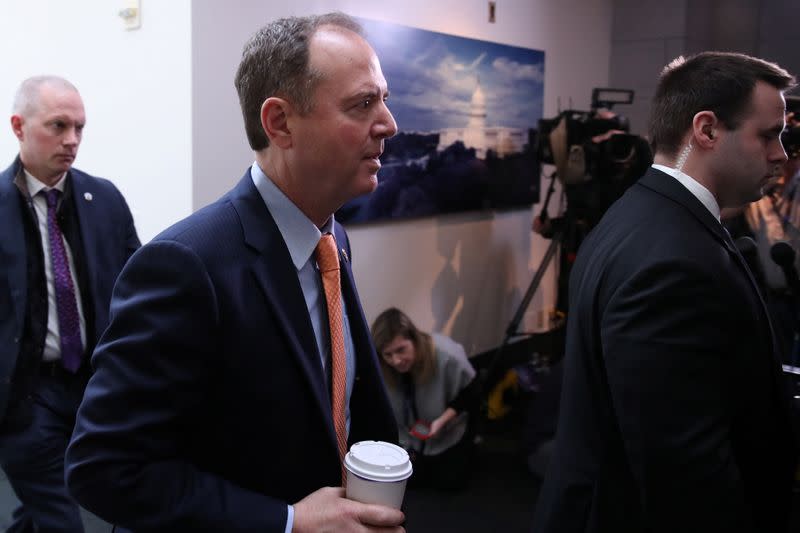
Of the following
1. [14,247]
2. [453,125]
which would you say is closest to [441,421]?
[453,125]

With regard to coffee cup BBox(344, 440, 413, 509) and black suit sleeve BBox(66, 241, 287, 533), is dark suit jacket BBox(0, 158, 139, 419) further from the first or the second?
coffee cup BBox(344, 440, 413, 509)

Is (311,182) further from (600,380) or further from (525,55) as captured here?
(525,55)

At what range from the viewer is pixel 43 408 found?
2.28 metres

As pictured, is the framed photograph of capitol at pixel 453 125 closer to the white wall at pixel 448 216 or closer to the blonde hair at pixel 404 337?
the white wall at pixel 448 216

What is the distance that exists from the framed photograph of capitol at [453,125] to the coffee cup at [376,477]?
2.66 meters

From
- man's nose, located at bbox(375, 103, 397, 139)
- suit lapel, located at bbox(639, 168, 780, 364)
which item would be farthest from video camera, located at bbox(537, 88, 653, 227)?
man's nose, located at bbox(375, 103, 397, 139)

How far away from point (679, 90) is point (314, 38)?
2.94 ft

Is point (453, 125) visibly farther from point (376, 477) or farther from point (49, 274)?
point (376, 477)

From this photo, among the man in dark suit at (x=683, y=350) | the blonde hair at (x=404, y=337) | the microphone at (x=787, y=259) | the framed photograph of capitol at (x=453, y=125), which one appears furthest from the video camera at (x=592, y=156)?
the man in dark suit at (x=683, y=350)

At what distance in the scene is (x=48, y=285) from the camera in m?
2.39

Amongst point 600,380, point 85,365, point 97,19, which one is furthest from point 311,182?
point 97,19

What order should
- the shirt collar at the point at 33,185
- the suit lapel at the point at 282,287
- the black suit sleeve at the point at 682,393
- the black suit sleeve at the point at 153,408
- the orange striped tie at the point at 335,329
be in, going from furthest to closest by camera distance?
the shirt collar at the point at 33,185 < the black suit sleeve at the point at 682,393 < the orange striped tie at the point at 335,329 < the suit lapel at the point at 282,287 < the black suit sleeve at the point at 153,408

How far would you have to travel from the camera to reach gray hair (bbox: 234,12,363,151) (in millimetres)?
1045

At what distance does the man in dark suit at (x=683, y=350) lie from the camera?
1.24m
